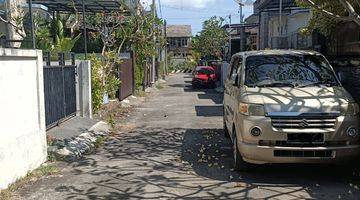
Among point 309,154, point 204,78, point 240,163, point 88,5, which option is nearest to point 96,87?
point 88,5

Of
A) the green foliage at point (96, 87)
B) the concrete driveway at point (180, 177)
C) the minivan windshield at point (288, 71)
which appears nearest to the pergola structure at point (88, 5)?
the green foliage at point (96, 87)

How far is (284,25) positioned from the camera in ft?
84.6

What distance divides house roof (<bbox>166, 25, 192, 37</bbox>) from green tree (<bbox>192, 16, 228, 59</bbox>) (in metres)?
26.9

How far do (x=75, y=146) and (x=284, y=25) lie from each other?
19.0m

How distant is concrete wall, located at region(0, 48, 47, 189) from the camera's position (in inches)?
257

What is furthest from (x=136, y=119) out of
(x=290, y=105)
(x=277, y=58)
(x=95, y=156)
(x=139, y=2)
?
(x=139, y=2)

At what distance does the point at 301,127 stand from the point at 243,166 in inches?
47.3

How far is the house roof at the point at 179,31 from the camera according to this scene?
89562 millimetres

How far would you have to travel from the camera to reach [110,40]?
2011 centimetres

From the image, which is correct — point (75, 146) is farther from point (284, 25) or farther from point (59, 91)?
point (284, 25)

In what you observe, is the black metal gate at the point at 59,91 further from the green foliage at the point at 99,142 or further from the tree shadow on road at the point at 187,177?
the tree shadow on road at the point at 187,177

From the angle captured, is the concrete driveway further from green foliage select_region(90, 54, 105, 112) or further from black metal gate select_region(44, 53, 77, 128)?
green foliage select_region(90, 54, 105, 112)

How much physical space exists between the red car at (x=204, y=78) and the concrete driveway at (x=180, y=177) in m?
18.8

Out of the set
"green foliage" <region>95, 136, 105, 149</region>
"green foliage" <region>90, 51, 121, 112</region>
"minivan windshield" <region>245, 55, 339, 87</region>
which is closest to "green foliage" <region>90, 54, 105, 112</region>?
"green foliage" <region>90, 51, 121, 112</region>
